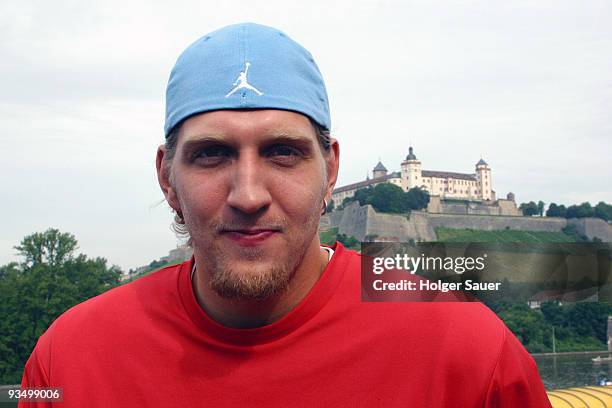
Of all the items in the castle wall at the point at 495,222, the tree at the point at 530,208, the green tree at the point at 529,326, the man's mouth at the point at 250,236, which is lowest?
the man's mouth at the point at 250,236

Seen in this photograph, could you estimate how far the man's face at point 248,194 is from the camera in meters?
0.93

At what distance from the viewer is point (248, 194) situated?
0.91 m

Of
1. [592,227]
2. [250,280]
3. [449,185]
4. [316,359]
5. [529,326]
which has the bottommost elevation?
[316,359]

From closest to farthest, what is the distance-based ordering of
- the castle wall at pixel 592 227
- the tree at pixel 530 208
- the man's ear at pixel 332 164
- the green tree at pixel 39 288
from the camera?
the man's ear at pixel 332 164
the green tree at pixel 39 288
the castle wall at pixel 592 227
the tree at pixel 530 208

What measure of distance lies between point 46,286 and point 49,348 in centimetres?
2282

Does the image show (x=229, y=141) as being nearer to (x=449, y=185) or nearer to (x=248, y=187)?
(x=248, y=187)

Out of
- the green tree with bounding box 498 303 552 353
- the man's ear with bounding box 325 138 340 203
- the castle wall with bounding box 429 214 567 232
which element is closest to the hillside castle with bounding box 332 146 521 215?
the castle wall with bounding box 429 214 567 232

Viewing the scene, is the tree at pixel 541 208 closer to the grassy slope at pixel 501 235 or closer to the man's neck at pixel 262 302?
the grassy slope at pixel 501 235

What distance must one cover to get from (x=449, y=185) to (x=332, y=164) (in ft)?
178

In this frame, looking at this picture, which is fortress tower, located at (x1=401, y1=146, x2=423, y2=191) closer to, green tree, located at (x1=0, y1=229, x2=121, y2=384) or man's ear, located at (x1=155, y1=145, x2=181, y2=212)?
green tree, located at (x1=0, y1=229, x2=121, y2=384)

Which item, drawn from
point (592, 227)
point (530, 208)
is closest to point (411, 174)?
point (530, 208)

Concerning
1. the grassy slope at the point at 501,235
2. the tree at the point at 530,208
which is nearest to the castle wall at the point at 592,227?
the grassy slope at the point at 501,235

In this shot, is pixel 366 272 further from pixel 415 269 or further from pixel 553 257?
pixel 553 257

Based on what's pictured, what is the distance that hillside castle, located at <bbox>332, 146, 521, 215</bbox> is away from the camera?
162 ft
